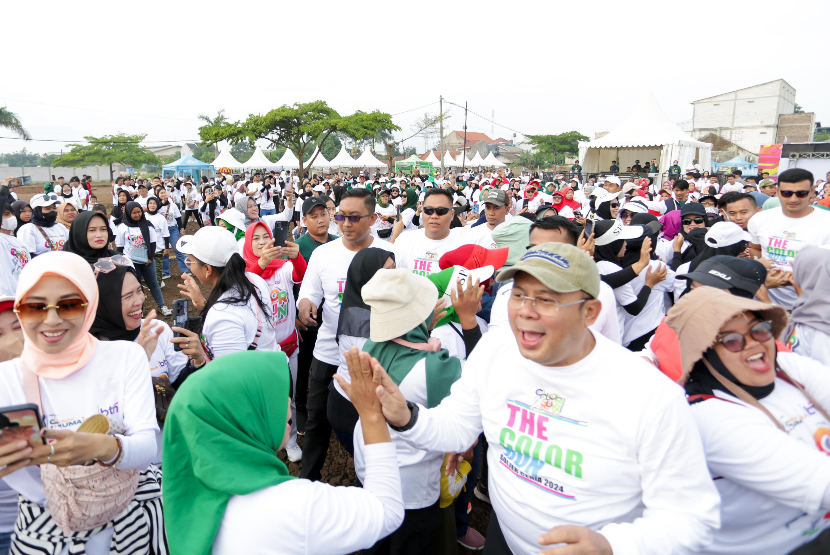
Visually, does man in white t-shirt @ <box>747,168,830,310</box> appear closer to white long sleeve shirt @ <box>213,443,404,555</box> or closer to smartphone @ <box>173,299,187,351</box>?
white long sleeve shirt @ <box>213,443,404,555</box>

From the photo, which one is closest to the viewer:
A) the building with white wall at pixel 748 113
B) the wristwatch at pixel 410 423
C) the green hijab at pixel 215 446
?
the green hijab at pixel 215 446

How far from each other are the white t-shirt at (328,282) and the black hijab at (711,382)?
7.88ft

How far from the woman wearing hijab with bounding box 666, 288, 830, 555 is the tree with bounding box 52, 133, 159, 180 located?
67499mm

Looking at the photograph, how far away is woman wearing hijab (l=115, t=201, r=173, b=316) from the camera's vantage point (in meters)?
7.38

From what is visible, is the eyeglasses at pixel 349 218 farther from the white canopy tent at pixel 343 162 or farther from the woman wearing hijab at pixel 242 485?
the white canopy tent at pixel 343 162

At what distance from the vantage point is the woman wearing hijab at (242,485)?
134cm

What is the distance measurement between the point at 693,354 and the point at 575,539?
2.66ft

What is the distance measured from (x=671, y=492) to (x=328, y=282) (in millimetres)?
2920

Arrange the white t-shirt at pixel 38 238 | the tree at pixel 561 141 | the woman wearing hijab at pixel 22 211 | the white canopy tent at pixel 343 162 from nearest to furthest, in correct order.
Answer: the white t-shirt at pixel 38 238 < the woman wearing hijab at pixel 22 211 < the white canopy tent at pixel 343 162 < the tree at pixel 561 141

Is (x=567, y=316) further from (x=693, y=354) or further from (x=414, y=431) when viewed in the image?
(x=414, y=431)

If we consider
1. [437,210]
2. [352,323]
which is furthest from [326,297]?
[437,210]

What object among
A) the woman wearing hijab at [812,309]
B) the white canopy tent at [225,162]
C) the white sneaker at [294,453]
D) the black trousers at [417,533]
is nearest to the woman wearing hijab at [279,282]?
the white sneaker at [294,453]

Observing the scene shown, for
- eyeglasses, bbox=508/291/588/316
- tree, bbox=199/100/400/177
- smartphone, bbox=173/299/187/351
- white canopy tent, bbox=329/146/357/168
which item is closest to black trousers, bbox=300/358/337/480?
smartphone, bbox=173/299/187/351

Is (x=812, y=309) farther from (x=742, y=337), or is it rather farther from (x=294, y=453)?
(x=294, y=453)
